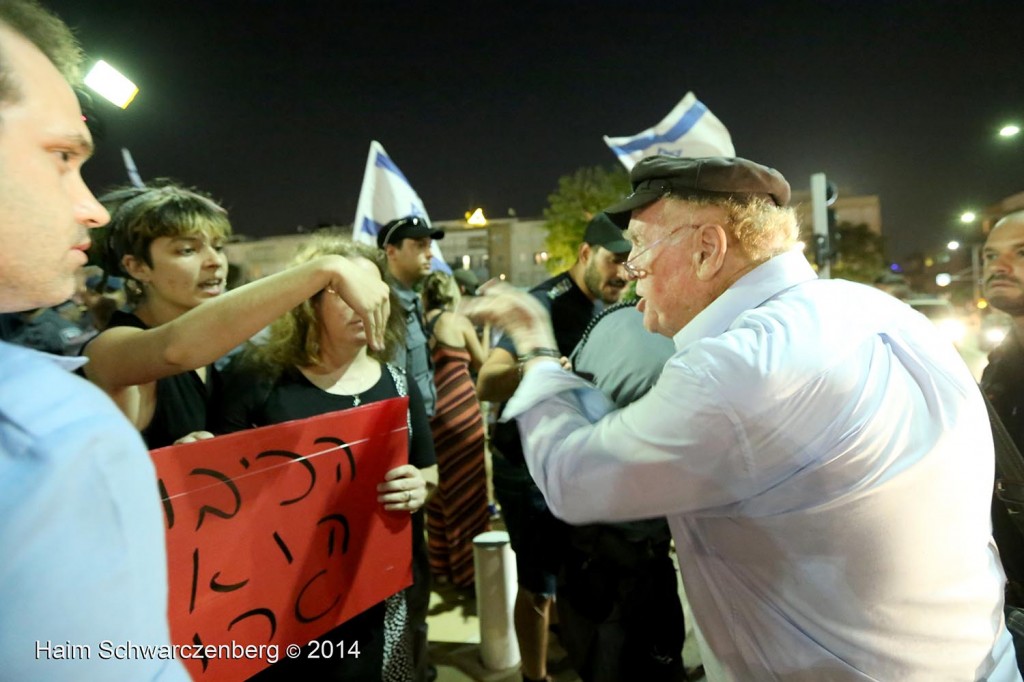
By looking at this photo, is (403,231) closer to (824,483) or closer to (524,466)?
(524,466)

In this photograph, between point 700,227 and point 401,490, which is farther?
point 401,490

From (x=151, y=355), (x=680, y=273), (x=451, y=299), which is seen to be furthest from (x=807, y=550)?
(x=451, y=299)

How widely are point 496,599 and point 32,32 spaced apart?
3549 millimetres

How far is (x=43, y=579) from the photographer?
61 centimetres

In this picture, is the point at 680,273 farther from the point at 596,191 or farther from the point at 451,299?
the point at 596,191

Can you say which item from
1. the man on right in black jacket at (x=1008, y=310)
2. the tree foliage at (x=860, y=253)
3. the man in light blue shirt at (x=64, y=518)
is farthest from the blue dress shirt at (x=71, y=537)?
the tree foliage at (x=860, y=253)

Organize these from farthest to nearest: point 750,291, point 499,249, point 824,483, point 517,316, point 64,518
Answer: point 499,249 → point 517,316 → point 750,291 → point 824,483 → point 64,518

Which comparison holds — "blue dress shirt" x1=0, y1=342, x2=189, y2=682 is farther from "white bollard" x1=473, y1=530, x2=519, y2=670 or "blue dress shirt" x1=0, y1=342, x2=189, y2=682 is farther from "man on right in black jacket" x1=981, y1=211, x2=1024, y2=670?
"man on right in black jacket" x1=981, y1=211, x2=1024, y2=670

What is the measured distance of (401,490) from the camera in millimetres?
2236

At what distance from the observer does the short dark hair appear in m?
0.86

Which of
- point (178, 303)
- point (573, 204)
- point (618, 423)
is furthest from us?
point (573, 204)

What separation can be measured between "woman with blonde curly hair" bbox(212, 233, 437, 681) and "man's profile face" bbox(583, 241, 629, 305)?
1.40 metres

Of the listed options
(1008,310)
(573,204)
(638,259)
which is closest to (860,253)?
(573,204)

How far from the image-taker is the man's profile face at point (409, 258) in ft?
17.6
